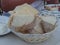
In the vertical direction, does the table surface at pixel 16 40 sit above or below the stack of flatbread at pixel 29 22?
below

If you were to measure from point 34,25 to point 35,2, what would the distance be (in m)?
0.44

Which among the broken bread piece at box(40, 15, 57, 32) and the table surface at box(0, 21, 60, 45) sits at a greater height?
the broken bread piece at box(40, 15, 57, 32)

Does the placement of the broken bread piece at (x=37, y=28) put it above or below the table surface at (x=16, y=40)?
above

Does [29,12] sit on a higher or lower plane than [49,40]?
higher

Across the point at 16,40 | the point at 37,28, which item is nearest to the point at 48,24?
the point at 37,28

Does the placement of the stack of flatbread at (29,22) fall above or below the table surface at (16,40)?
above

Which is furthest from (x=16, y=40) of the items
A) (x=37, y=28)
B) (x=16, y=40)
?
(x=37, y=28)

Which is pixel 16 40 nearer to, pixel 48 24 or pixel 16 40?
pixel 16 40

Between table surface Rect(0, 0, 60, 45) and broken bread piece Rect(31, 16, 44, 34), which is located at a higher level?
broken bread piece Rect(31, 16, 44, 34)

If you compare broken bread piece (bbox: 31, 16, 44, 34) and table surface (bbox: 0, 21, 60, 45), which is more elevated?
broken bread piece (bbox: 31, 16, 44, 34)

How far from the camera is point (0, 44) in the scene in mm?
625

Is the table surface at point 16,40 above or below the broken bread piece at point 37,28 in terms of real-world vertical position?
below

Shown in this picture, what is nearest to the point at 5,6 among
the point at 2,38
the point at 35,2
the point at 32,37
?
→ the point at 35,2

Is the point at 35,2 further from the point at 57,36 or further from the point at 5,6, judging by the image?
the point at 57,36
